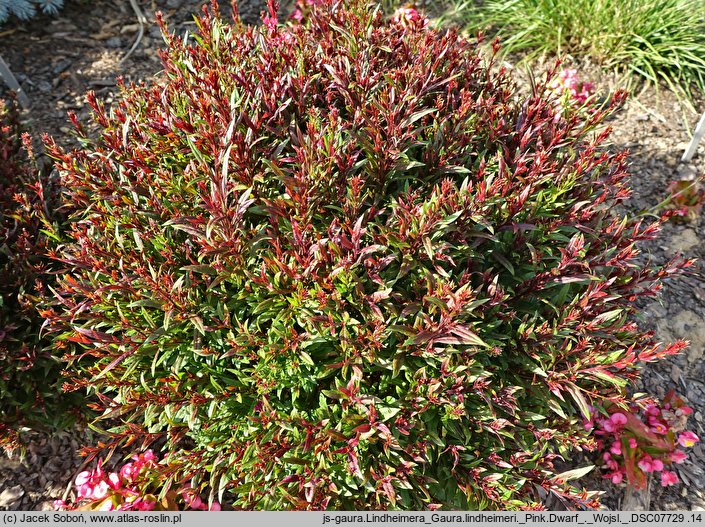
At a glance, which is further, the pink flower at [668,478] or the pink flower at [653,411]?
the pink flower at [653,411]

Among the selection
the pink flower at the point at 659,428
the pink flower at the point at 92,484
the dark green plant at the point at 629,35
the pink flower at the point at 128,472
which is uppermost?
the dark green plant at the point at 629,35

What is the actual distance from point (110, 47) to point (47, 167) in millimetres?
2122

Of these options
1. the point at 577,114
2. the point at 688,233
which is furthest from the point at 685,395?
the point at 577,114

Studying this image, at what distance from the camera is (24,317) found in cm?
281

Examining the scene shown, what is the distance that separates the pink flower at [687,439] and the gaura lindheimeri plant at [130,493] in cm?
260

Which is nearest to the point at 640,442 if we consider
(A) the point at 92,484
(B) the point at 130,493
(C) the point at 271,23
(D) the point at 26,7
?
(B) the point at 130,493

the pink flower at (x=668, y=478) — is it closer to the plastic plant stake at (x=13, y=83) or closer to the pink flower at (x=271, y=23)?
the pink flower at (x=271, y=23)

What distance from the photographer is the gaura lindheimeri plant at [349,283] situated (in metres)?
2.27

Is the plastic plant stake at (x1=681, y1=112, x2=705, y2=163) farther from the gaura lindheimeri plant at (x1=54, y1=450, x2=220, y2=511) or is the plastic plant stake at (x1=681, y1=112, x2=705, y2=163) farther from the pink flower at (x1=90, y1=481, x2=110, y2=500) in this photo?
the pink flower at (x1=90, y1=481, x2=110, y2=500)

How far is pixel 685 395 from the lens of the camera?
3572 millimetres

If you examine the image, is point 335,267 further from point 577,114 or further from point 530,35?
point 530,35

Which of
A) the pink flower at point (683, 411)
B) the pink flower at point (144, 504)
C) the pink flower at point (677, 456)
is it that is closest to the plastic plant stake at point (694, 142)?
the pink flower at point (683, 411)

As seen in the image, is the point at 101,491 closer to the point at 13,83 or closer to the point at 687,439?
the point at 687,439

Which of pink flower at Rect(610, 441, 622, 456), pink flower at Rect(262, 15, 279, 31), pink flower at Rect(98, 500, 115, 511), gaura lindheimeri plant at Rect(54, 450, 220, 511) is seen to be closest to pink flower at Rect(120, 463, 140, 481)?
gaura lindheimeri plant at Rect(54, 450, 220, 511)
